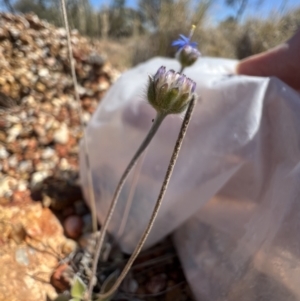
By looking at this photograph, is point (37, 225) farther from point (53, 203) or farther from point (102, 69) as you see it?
point (102, 69)

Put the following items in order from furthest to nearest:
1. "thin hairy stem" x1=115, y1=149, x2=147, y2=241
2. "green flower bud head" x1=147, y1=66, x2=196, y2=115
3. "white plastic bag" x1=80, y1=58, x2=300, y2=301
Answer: "thin hairy stem" x1=115, y1=149, x2=147, y2=241 < "white plastic bag" x1=80, y1=58, x2=300, y2=301 < "green flower bud head" x1=147, y1=66, x2=196, y2=115

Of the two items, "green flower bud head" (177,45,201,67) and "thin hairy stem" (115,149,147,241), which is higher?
"green flower bud head" (177,45,201,67)

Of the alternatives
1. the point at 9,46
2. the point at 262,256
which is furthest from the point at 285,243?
the point at 9,46

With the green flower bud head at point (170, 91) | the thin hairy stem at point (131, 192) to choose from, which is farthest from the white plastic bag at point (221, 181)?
the green flower bud head at point (170, 91)

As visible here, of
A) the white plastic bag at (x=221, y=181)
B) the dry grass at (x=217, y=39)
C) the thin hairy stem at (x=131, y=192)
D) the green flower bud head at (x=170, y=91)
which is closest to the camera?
the green flower bud head at (x=170, y=91)

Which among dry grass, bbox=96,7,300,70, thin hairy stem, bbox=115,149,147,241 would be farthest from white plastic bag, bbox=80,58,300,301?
dry grass, bbox=96,7,300,70

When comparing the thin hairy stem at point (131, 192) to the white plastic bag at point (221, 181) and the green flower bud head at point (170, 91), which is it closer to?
the white plastic bag at point (221, 181)

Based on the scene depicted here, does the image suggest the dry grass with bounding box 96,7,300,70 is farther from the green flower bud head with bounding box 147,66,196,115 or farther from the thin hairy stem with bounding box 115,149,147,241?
the green flower bud head with bounding box 147,66,196,115

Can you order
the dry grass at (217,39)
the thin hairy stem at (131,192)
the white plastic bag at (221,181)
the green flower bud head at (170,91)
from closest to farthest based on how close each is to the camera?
the green flower bud head at (170,91)
the white plastic bag at (221,181)
the thin hairy stem at (131,192)
the dry grass at (217,39)
